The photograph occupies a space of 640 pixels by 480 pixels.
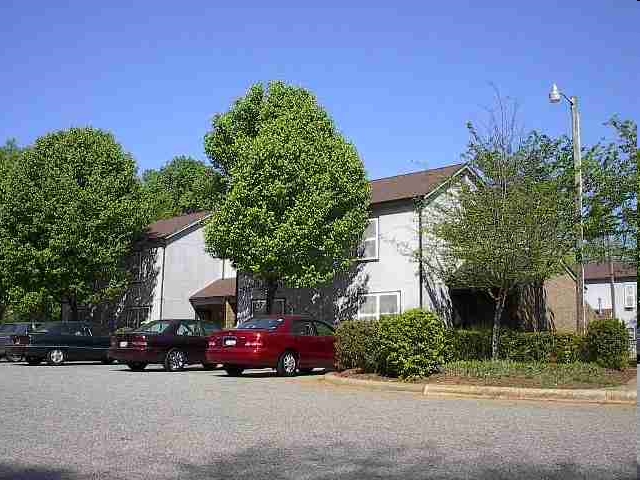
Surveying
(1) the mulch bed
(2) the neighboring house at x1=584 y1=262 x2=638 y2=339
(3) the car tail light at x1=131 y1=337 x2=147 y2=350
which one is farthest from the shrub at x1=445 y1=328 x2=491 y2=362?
(2) the neighboring house at x1=584 y1=262 x2=638 y2=339

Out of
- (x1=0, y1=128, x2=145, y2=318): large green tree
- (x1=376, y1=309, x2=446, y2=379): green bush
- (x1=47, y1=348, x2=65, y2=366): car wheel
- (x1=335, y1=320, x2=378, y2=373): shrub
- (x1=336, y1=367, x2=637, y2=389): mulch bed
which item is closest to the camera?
(x1=336, y1=367, x2=637, y2=389): mulch bed

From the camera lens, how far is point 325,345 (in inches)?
782

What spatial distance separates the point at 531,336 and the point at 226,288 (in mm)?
18163

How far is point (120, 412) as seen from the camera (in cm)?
1076

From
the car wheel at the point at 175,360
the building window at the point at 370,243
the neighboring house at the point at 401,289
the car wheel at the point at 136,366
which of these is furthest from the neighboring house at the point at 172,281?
the car wheel at the point at 175,360

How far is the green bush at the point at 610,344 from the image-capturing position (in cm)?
1750

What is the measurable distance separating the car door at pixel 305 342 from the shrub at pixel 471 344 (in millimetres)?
3692

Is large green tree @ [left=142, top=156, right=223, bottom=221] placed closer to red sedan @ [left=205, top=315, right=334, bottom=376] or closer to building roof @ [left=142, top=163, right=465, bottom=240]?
building roof @ [left=142, top=163, right=465, bottom=240]

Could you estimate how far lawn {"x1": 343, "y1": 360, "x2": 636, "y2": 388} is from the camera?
14023mm

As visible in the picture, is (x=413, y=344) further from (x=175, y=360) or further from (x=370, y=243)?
(x=370, y=243)

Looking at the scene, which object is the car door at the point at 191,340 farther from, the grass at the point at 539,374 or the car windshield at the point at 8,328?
the car windshield at the point at 8,328

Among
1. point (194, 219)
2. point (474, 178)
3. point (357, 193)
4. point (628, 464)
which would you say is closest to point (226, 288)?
point (194, 219)

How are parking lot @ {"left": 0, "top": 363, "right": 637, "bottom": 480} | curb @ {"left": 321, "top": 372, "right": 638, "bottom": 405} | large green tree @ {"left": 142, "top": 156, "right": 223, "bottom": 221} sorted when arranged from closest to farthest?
parking lot @ {"left": 0, "top": 363, "right": 637, "bottom": 480}
curb @ {"left": 321, "top": 372, "right": 638, "bottom": 405}
large green tree @ {"left": 142, "top": 156, "right": 223, "bottom": 221}

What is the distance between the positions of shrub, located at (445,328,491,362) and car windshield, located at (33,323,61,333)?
1374cm
